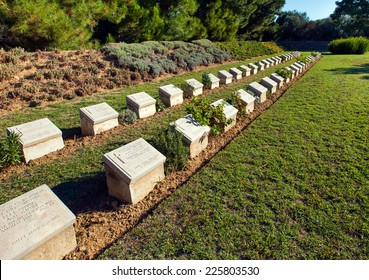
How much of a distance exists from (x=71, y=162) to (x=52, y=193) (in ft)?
6.35

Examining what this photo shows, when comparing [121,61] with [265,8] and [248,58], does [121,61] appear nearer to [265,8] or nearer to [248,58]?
[248,58]

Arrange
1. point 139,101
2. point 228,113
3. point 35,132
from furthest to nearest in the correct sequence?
point 139,101
point 228,113
point 35,132

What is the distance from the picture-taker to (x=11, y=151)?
472 cm

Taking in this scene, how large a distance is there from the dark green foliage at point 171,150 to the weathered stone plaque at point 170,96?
3.71 meters

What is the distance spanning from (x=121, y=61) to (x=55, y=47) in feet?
11.7

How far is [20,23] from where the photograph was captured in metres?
10.4

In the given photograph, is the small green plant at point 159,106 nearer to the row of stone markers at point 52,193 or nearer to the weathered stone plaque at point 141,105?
the weathered stone plaque at point 141,105

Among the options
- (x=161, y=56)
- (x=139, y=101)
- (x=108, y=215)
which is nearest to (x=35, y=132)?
(x=108, y=215)

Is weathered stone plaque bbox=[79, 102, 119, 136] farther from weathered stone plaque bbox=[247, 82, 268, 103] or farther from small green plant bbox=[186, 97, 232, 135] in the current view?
weathered stone plaque bbox=[247, 82, 268, 103]

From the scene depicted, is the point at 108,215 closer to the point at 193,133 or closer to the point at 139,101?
the point at 193,133

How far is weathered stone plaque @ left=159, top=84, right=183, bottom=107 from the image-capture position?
27.3ft

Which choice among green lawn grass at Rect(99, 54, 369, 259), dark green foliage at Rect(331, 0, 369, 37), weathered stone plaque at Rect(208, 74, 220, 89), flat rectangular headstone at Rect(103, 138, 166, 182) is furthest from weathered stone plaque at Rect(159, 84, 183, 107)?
dark green foliage at Rect(331, 0, 369, 37)

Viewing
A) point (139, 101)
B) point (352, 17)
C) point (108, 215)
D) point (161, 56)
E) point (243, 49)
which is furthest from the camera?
point (352, 17)

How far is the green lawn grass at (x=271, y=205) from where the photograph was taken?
3.05m
